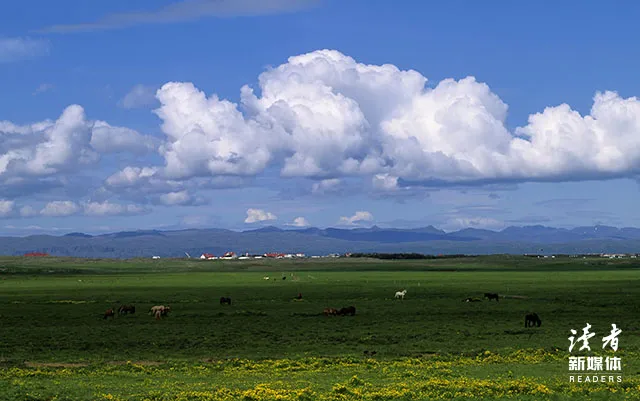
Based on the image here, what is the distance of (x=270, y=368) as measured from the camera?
33.2 m

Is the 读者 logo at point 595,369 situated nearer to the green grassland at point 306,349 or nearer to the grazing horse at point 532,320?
the green grassland at point 306,349

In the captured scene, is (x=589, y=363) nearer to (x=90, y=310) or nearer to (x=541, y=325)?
(x=541, y=325)

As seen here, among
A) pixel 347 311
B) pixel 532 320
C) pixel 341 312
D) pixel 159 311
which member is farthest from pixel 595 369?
pixel 159 311

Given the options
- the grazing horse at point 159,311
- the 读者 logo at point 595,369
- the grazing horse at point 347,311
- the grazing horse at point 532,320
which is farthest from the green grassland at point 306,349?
the grazing horse at point 347,311

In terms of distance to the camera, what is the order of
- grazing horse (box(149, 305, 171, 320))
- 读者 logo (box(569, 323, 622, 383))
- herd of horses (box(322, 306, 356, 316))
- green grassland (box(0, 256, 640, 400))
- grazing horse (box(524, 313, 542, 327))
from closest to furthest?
1. green grassland (box(0, 256, 640, 400))
2. 读者 logo (box(569, 323, 622, 383))
3. grazing horse (box(524, 313, 542, 327))
4. grazing horse (box(149, 305, 171, 320))
5. herd of horses (box(322, 306, 356, 316))

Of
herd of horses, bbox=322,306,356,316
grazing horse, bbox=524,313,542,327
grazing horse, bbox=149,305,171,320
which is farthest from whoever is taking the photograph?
herd of horses, bbox=322,306,356,316

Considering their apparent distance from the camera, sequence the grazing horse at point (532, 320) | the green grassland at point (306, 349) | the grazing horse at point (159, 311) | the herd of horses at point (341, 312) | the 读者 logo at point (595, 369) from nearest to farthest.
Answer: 1. the green grassland at point (306, 349)
2. the 读者 logo at point (595, 369)
3. the grazing horse at point (532, 320)
4. the grazing horse at point (159, 311)
5. the herd of horses at point (341, 312)

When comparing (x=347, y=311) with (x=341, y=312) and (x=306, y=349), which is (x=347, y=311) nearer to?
(x=341, y=312)

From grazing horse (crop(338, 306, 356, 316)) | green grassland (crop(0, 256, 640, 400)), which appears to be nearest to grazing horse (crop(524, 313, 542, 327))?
green grassland (crop(0, 256, 640, 400))

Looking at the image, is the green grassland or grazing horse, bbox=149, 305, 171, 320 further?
grazing horse, bbox=149, 305, 171, 320

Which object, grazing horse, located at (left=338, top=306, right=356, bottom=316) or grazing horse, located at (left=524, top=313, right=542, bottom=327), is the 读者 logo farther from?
grazing horse, located at (left=338, top=306, right=356, bottom=316)

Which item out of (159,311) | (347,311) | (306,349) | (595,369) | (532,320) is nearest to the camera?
(595,369)

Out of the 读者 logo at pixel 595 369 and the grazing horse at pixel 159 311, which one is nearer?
the 读者 logo at pixel 595 369

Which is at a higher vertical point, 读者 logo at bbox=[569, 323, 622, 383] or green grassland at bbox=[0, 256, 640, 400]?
读者 logo at bbox=[569, 323, 622, 383]
